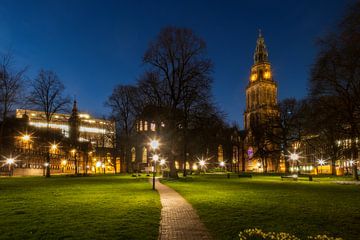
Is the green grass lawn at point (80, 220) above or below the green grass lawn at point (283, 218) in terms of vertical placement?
above

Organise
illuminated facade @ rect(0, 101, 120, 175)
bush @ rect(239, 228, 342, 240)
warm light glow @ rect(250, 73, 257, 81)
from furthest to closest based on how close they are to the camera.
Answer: warm light glow @ rect(250, 73, 257, 81)
illuminated facade @ rect(0, 101, 120, 175)
bush @ rect(239, 228, 342, 240)

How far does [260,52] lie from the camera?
130625 millimetres

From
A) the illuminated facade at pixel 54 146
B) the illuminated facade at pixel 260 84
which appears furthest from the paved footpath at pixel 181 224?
the illuminated facade at pixel 260 84

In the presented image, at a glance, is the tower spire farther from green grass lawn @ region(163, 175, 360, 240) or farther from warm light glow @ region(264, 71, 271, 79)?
green grass lawn @ region(163, 175, 360, 240)

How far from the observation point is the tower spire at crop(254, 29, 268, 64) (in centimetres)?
13038

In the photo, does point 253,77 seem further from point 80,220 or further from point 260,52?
point 80,220

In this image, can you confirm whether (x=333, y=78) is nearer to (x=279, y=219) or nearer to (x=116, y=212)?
(x=279, y=219)

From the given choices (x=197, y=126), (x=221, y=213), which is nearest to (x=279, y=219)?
(x=221, y=213)

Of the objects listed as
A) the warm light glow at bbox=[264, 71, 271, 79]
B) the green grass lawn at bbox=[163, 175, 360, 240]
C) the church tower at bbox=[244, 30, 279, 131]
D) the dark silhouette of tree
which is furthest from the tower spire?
the green grass lawn at bbox=[163, 175, 360, 240]

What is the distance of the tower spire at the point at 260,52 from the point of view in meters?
130

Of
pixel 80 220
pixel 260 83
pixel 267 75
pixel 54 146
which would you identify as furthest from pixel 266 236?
pixel 267 75

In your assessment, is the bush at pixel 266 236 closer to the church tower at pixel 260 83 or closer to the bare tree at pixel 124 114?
the bare tree at pixel 124 114

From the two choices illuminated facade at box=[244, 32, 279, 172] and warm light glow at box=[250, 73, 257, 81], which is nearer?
illuminated facade at box=[244, 32, 279, 172]

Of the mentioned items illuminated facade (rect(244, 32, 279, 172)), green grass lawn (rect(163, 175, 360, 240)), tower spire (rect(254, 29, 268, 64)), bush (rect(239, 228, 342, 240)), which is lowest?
green grass lawn (rect(163, 175, 360, 240))
